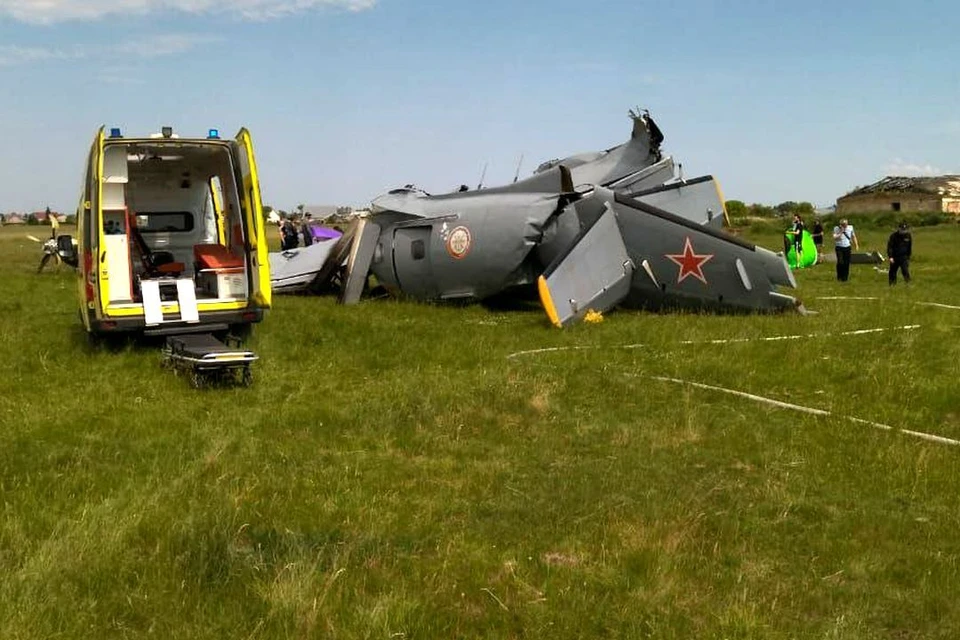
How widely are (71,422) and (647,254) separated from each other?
8807 millimetres

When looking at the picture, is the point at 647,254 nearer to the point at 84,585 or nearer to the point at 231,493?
the point at 231,493

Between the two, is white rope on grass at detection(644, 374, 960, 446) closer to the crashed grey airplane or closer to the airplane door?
the crashed grey airplane

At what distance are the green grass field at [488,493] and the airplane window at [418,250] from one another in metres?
4.77

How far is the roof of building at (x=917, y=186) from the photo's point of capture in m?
61.6

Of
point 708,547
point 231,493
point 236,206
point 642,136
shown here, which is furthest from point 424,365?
point 642,136

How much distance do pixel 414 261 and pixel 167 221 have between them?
4310mm

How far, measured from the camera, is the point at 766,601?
13.1ft

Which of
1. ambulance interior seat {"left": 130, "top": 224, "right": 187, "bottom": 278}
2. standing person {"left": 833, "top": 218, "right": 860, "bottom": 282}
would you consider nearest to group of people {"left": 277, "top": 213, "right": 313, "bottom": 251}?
ambulance interior seat {"left": 130, "top": 224, "right": 187, "bottom": 278}

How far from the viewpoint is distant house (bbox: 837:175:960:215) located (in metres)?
60.6

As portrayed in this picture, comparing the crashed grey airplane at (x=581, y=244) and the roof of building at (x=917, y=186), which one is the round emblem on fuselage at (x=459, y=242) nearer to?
the crashed grey airplane at (x=581, y=244)

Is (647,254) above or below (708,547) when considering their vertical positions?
above

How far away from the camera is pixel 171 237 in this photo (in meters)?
12.7

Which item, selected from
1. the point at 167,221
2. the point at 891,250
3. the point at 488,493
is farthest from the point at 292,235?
the point at 488,493

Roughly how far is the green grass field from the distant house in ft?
188
